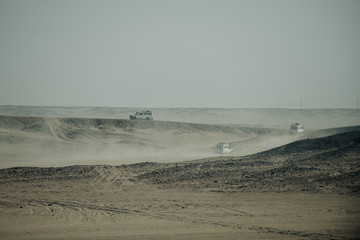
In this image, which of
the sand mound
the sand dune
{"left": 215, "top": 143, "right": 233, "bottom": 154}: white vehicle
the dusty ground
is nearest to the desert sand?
the dusty ground

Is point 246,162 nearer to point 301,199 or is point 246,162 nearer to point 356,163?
point 356,163

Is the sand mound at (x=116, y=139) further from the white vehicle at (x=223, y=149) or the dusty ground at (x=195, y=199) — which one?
the dusty ground at (x=195, y=199)

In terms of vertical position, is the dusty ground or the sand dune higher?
Result: the sand dune

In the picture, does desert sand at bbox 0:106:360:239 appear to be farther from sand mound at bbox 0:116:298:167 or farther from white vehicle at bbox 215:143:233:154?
white vehicle at bbox 215:143:233:154

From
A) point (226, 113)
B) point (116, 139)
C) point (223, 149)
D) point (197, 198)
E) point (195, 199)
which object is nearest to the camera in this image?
point (195, 199)

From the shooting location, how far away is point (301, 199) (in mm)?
19719

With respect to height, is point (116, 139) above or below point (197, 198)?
above

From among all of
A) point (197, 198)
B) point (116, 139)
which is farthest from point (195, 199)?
point (116, 139)

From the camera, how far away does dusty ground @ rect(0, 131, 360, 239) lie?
1469 centimetres

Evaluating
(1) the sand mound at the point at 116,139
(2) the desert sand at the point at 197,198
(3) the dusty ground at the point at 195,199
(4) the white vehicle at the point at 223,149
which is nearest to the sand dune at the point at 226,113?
(1) the sand mound at the point at 116,139

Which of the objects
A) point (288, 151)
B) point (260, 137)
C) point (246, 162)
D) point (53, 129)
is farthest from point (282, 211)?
point (260, 137)

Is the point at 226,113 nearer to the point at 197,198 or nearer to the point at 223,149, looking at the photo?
the point at 223,149

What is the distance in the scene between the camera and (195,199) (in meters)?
20.1

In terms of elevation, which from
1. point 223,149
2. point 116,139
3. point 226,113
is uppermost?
point 226,113
